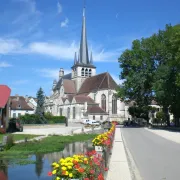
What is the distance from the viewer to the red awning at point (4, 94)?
31.3 metres

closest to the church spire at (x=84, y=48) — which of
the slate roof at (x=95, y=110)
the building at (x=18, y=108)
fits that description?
the slate roof at (x=95, y=110)

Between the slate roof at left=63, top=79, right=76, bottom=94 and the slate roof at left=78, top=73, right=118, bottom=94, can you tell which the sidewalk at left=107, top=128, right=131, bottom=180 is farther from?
the slate roof at left=63, top=79, right=76, bottom=94

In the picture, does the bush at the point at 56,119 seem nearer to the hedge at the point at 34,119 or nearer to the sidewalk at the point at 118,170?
the hedge at the point at 34,119

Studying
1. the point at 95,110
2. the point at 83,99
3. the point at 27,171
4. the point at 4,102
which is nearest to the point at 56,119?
the point at 95,110

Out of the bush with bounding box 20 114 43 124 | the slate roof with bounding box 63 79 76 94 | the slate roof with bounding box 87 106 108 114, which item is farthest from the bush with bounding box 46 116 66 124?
the slate roof with bounding box 63 79 76 94

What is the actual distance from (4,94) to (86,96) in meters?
52.0

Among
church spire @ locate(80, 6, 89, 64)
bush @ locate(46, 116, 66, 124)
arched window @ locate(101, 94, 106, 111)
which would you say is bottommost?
bush @ locate(46, 116, 66, 124)

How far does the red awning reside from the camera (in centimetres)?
3133

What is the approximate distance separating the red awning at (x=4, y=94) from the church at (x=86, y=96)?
34627mm

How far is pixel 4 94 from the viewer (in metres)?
32.8

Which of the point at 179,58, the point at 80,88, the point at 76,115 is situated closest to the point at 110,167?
the point at 179,58

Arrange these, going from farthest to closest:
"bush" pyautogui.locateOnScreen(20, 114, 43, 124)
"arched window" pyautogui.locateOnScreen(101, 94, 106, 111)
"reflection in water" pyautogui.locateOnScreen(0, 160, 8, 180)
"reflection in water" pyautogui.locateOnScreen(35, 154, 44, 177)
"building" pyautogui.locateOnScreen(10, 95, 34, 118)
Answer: "arched window" pyautogui.locateOnScreen(101, 94, 106, 111) → "building" pyautogui.locateOnScreen(10, 95, 34, 118) → "bush" pyautogui.locateOnScreen(20, 114, 43, 124) → "reflection in water" pyautogui.locateOnScreen(35, 154, 44, 177) → "reflection in water" pyautogui.locateOnScreen(0, 160, 8, 180)

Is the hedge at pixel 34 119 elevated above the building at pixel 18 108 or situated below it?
below

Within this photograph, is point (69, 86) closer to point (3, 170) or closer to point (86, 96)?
point (86, 96)
